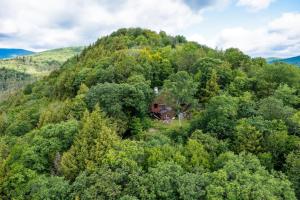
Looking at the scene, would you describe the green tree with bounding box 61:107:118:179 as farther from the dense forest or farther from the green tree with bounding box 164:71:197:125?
the green tree with bounding box 164:71:197:125

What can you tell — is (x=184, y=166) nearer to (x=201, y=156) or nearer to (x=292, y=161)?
(x=201, y=156)

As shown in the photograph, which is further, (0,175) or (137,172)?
(0,175)

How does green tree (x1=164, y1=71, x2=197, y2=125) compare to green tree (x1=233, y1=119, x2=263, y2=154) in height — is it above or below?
above

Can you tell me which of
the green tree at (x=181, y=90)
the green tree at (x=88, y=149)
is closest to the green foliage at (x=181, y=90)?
the green tree at (x=181, y=90)

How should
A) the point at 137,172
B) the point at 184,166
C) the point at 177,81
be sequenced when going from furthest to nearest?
the point at 177,81 → the point at 184,166 → the point at 137,172

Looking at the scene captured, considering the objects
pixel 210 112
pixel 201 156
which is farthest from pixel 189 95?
pixel 201 156

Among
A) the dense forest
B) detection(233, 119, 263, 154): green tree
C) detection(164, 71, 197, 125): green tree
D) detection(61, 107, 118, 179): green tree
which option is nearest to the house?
the dense forest

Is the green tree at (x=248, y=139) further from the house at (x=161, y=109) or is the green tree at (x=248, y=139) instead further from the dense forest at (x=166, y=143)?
the house at (x=161, y=109)

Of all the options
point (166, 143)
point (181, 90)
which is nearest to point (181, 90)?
point (181, 90)
